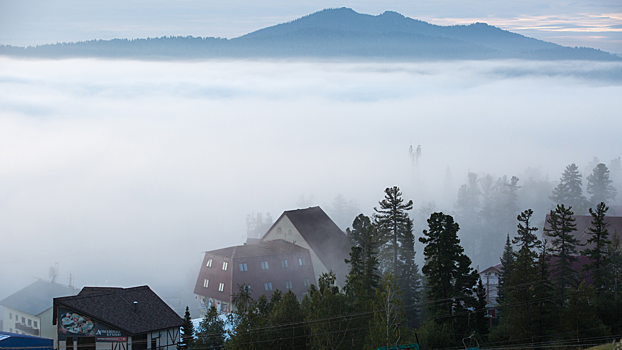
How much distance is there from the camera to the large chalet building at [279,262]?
85.6 m

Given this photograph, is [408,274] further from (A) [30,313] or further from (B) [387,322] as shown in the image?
(A) [30,313]

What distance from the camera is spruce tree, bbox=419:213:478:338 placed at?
170 ft

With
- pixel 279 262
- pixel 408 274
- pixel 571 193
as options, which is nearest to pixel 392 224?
pixel 408 274

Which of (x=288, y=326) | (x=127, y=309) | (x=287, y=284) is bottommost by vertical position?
(x=288, y=326)

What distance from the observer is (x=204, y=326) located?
5822 centimetres

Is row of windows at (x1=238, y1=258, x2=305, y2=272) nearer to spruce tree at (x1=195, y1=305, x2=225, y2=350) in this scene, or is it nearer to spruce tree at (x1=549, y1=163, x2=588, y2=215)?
spruce tree at (x1=195, y1=305, x2=225, y2=350)

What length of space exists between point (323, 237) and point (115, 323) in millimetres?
45641

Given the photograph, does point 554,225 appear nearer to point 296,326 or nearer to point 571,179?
point 296,326

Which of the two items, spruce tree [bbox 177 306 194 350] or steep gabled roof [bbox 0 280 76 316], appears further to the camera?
steep gabled roof [bbox 0 280 76 316]

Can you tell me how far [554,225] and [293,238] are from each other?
4528cm

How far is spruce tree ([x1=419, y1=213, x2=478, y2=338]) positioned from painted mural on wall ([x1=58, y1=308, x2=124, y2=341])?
110 feet

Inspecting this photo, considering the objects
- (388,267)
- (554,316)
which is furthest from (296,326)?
(388,267)

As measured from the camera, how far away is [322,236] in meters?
98.4

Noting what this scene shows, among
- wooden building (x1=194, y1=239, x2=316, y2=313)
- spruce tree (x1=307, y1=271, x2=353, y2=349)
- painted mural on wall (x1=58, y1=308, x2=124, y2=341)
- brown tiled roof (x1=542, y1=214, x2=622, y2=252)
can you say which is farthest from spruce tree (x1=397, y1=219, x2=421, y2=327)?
brown tiled roof (x1=542, y1=214, x2=622, y2=252)
